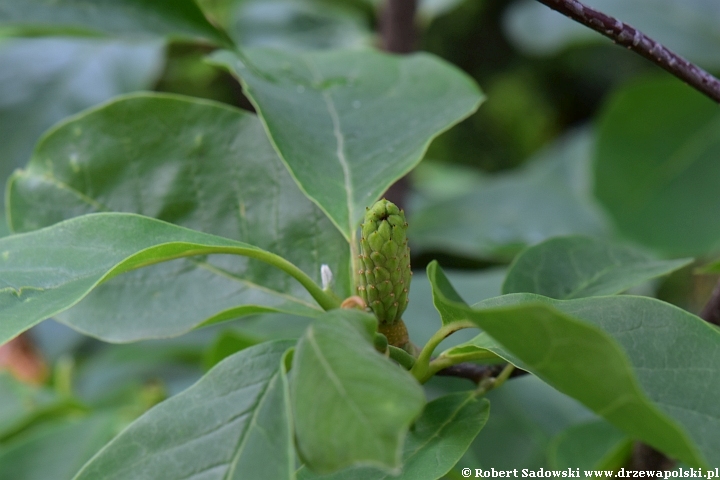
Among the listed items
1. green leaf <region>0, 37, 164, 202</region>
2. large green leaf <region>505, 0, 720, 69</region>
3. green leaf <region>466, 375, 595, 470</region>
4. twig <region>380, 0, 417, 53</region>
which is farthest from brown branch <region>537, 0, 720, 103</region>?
large green leaf <region>505, 0, 720, 69</region>

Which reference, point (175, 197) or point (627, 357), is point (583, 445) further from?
point (175, 197)

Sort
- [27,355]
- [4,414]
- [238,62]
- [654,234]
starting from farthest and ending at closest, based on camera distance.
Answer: [654,234] < [27,355] < [4,414] < [238,62]

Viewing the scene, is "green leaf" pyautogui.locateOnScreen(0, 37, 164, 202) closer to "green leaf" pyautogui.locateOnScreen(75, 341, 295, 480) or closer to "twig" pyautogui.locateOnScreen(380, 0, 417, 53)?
"twig" pyautogui.locateOnScreen(380, 0, 417, 53)

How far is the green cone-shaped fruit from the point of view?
0.40 m

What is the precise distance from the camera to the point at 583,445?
663 millimetres

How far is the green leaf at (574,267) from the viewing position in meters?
0.51

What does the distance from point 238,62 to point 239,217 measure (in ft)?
0.60

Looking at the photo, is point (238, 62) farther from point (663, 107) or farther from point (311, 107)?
point (663, 107)

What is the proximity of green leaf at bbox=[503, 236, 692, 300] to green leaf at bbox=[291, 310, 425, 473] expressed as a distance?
23 cm

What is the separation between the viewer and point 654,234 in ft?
4.14

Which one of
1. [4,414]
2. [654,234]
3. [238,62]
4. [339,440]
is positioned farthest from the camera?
[654,234]

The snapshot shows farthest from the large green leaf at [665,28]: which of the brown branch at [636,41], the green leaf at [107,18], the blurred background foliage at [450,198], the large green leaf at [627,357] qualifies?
the large green leaf at [627,357]

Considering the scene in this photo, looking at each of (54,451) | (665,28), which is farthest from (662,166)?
(54,451)

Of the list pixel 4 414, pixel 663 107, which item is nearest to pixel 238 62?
pixel 4 414
